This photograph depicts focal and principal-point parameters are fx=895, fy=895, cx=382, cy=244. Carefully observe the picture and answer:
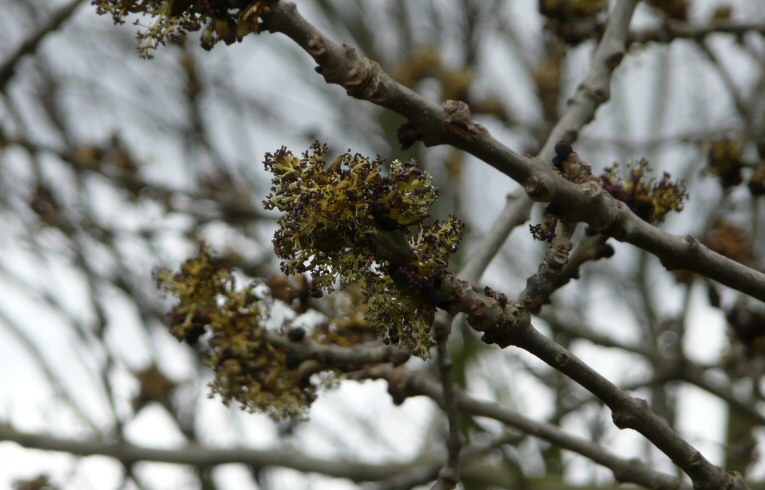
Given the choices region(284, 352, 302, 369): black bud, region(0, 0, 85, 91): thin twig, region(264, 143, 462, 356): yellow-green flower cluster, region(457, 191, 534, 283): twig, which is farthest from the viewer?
region(0, 0, 85, 91): thin twig

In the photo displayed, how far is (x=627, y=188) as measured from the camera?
280 centimetres

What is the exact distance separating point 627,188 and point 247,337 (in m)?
1.29

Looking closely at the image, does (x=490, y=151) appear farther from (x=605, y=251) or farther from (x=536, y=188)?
(x=605, y=251)

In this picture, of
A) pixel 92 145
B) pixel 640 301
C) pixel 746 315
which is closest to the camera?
pixel 746 315

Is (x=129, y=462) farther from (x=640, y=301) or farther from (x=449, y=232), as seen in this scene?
(x=640, y=301)

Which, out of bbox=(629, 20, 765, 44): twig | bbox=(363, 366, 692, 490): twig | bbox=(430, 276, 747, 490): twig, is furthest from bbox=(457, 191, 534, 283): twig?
bbox=(629, 20, 765, 44): twig

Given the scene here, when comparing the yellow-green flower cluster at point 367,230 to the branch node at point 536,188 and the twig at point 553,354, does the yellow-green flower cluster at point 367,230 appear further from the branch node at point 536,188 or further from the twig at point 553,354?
the branch node at point 536,188

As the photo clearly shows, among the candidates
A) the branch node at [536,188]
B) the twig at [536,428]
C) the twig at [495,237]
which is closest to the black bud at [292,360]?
the twig at [536,428]

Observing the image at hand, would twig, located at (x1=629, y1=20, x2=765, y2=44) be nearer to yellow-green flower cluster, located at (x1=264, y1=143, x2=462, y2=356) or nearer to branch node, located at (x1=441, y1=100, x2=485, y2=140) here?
branch node, located at (x1=441, y1=100, x2=485, y2=140)

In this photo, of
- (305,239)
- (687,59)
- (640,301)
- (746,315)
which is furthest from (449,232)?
(687,59)

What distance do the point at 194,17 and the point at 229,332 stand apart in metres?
1.09

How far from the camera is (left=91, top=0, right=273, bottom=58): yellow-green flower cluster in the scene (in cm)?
201

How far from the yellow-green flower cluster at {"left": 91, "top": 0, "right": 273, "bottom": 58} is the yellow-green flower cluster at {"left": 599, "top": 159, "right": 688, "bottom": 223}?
1293 mm

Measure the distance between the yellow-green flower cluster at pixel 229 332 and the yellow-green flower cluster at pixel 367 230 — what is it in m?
0.79
